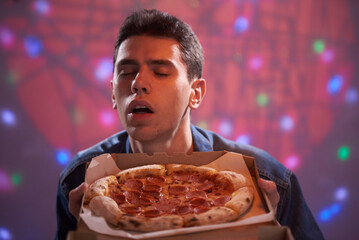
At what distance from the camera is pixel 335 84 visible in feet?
9.73

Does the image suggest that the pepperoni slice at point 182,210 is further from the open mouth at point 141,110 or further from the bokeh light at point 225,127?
the bokeh light at point 225,127

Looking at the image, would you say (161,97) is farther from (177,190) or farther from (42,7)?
(42,7)

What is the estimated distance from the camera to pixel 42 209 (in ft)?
9.71

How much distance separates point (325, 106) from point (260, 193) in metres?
2.14

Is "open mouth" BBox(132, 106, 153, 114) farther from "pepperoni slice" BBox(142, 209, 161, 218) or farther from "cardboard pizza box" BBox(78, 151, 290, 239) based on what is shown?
"pepperoni slice" BBox(142, 209, 161, 218)

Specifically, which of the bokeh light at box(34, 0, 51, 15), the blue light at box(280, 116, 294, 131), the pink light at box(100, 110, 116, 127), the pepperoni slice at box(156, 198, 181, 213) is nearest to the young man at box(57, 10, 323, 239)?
the pepperoni slice at box(156, 198, 181, 213)

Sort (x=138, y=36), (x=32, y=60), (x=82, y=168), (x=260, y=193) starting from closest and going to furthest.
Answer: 1. (x=260, y=193)
2. (x=138, y=36)
3. (x=82, y=168)
4. (x=32, y=60)

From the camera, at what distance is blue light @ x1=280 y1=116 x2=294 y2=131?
9.70ft

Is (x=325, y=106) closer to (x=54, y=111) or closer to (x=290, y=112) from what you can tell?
(x=290, y=112)

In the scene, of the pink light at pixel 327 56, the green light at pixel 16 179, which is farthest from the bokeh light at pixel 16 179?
the pink light at pixel 327 56

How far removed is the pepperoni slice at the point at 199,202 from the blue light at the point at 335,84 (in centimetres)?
228

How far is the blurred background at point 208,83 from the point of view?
2.80 meters

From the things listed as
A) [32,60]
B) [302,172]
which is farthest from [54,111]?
[302,172]

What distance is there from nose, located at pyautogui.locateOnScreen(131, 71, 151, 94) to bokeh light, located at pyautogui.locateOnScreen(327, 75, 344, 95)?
2.09 m
